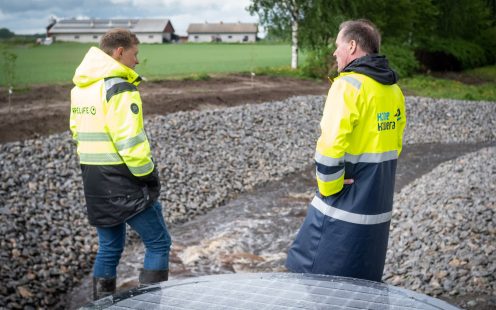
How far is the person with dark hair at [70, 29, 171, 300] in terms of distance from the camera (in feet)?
11.8

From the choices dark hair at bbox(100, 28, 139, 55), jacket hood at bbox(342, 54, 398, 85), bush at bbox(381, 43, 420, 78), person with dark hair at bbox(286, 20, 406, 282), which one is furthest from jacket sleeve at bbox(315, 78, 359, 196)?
bush at bbox(381, 43, 420, 78)

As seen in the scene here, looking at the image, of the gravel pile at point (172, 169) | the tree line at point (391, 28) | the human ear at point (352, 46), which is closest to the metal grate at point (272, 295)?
the human ear at point (352, 46)

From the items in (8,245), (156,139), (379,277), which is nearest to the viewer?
(379,277)

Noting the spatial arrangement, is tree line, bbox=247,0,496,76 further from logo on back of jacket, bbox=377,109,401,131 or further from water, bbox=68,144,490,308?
logo on back of jacket, bbox=377,109,401,131

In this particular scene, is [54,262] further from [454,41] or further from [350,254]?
[454,41]

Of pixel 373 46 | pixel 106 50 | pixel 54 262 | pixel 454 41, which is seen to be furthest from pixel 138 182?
pixel 454 41

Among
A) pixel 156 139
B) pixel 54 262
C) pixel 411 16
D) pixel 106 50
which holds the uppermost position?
pixel 411 16

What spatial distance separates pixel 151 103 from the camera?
1585 cm

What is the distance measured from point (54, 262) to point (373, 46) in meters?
4.40

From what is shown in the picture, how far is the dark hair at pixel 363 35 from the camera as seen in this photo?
3.03m

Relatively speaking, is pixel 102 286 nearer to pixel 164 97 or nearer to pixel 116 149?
pixel 116 149

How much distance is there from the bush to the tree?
479 cm

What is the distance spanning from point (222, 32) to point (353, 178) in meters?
92.2

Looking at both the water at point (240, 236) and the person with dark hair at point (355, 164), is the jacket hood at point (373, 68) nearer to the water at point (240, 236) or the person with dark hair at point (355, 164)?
the person with dark hair at point (355, 164)
